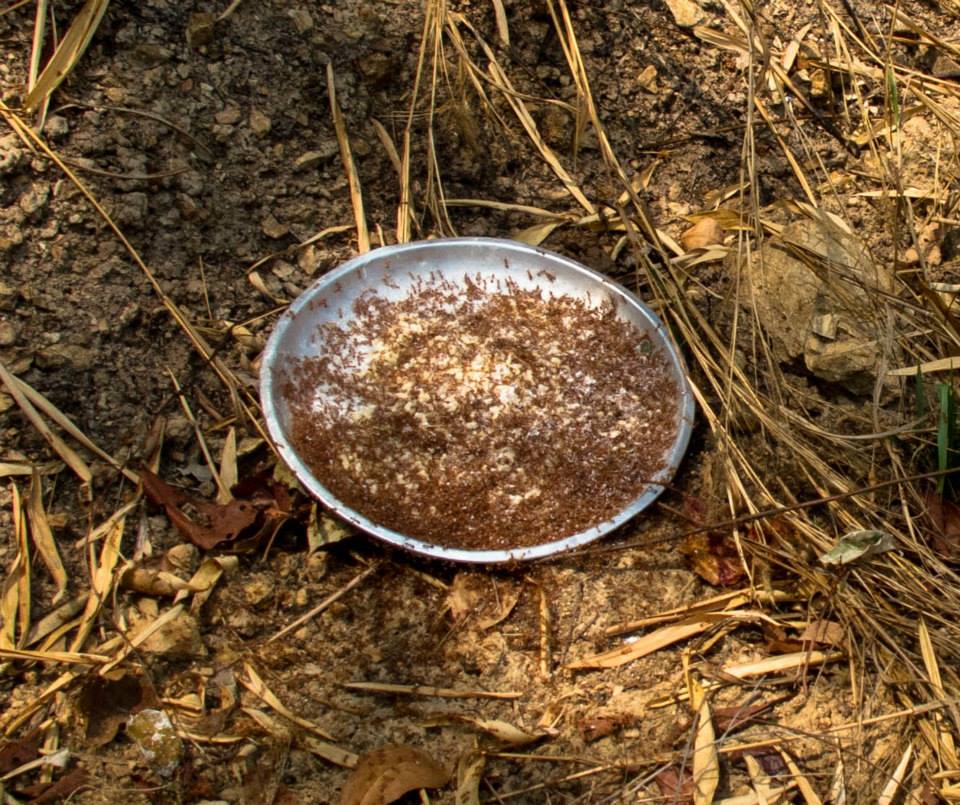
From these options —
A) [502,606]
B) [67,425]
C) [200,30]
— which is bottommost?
[502,606]

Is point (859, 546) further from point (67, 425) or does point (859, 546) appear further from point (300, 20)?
point (300, 20)

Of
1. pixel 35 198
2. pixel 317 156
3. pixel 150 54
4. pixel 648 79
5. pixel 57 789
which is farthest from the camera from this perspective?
pixel 648 79

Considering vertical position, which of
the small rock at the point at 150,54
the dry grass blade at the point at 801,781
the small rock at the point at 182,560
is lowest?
the dry grass blade at the point at 801,781

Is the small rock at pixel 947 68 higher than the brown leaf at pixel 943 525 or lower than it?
higher

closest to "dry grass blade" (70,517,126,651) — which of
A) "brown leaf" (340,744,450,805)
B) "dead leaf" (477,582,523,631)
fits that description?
"brown leaf" (340,744,450,805)

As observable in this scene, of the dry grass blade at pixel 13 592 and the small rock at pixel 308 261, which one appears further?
the small rock at pixel 308 261

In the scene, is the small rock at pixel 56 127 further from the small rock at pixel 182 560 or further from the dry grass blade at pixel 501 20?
the dry grass blade at pixel 501 20

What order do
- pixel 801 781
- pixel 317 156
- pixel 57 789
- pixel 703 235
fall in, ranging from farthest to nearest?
pixel 703 235 < pixel 317 156 < pixel 801 781 < pixel 57 789

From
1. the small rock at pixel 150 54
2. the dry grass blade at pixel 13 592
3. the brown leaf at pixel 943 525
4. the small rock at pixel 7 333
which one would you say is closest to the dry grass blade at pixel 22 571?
the dry grass blade at pixel 13 592

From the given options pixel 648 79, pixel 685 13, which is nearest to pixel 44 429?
pixel 648 79
